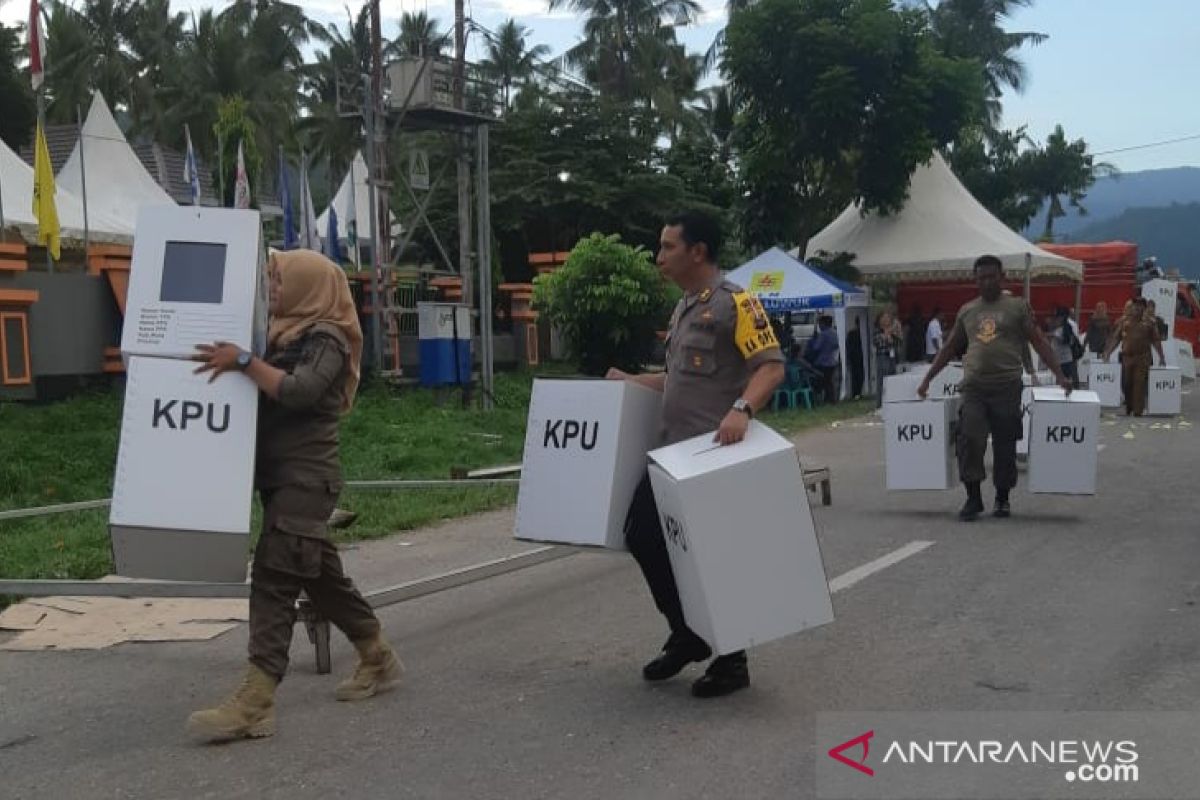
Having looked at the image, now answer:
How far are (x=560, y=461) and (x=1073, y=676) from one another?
2.22 m

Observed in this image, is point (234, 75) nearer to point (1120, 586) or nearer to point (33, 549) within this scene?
point (33, 549)

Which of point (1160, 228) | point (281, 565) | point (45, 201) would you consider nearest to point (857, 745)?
point (281, 565)

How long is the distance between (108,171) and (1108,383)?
20.2 m

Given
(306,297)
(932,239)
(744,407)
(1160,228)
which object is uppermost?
(1160,228)

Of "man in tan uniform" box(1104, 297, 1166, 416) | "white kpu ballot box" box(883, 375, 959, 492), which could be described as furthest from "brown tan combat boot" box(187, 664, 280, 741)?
"man in tan uniform" box(1104, 297, 1166, 416)

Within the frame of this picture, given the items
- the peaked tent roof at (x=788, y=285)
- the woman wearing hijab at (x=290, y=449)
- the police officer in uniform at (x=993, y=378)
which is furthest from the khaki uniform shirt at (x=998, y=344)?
the peaked tent roof at (x=788, y=285)

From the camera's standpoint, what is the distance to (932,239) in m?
26.6

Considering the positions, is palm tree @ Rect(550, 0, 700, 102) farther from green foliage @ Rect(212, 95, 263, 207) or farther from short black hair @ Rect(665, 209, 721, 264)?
short black hair @ Rect(665, 209, 721, 264)

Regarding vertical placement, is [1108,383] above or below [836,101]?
below

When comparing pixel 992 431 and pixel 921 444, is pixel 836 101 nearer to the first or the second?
pixel 921 444

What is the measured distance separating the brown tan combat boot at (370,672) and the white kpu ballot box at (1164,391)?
53.8 feet

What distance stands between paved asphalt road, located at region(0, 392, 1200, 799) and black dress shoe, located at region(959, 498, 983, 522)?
3.17 ft

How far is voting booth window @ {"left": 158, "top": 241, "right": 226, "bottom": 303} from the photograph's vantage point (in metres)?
4.50

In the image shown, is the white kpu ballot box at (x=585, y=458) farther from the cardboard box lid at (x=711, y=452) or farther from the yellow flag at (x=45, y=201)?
the yellow flag at (x=45, y=201)
